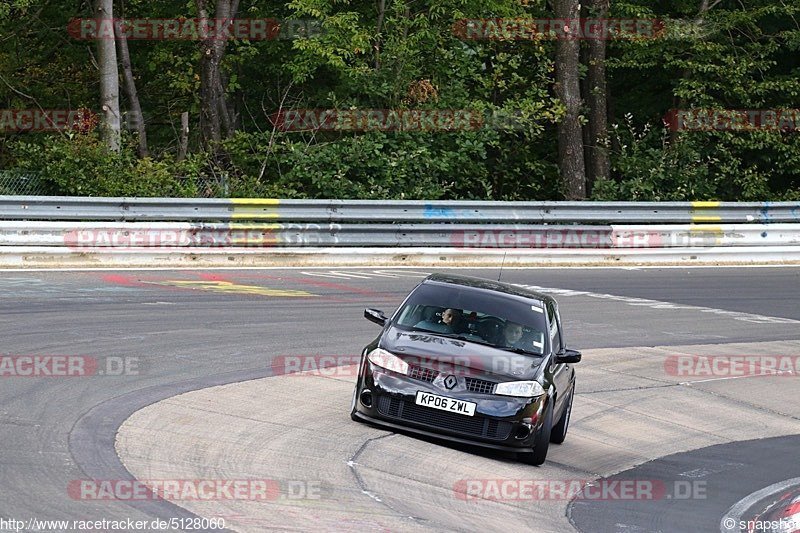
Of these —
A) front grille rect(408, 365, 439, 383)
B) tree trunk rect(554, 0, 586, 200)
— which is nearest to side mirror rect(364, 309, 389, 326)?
front grille rect(408, 365, 439, 383)

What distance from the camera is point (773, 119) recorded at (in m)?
29.2

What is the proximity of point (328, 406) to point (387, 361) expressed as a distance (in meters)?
1.16

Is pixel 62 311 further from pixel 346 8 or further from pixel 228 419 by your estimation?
pixel 346 8

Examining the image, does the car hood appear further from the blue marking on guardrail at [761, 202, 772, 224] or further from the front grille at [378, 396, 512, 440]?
the blue marking on guardrail at [761, 202, 772, 224]

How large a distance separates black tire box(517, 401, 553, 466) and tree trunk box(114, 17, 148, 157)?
20.4 meters

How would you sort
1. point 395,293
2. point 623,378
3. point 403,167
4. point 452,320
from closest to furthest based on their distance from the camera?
point 452,320, point 623,378, point 395,293, point 403,167

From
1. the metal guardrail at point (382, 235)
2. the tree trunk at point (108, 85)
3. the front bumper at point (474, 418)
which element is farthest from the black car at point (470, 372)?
the tree trunk at point (108, 85)

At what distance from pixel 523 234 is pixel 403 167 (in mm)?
3965

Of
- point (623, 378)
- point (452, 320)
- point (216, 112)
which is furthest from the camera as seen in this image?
point (216, 112)

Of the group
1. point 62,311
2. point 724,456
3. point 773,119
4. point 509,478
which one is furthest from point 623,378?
point 773,119

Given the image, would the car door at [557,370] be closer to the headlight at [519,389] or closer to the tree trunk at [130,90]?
the headlight at [519,389]

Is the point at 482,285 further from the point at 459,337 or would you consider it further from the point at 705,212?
the point at 705,212

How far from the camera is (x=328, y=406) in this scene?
38.3 feet

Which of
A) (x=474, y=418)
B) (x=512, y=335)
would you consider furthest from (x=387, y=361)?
(x=512, y=335)
